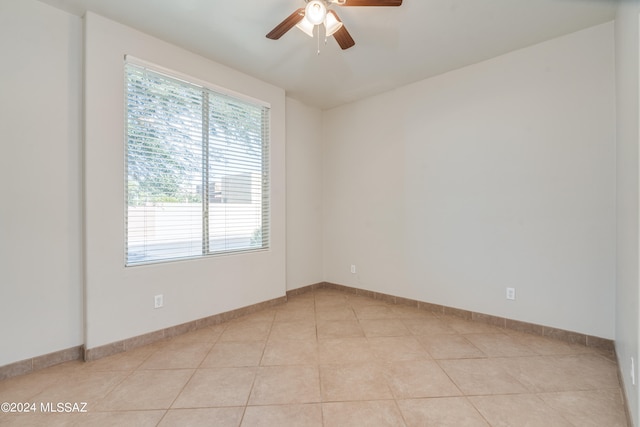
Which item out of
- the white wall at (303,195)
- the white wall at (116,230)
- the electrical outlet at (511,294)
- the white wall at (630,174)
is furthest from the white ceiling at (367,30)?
the electrical outlet at (511,294)

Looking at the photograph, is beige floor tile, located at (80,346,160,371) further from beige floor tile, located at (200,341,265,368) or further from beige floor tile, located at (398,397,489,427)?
beige floor tile, located at (398,397,489,427)

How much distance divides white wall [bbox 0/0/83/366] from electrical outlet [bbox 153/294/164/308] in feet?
1.79

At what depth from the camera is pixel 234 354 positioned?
241 cm

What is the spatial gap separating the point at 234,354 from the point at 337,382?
95 centimetres

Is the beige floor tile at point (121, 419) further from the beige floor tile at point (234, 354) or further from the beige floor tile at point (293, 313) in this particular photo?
the beige floor tile at point (293, 313)

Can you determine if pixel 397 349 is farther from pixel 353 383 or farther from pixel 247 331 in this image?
pixel 247 331

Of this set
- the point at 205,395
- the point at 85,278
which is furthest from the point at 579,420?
the point at 85,278

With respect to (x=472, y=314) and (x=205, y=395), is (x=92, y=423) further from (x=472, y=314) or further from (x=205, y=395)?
(x=472, y=314)

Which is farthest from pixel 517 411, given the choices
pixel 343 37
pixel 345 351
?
pixel 343 37

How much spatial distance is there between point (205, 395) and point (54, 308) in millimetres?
1465

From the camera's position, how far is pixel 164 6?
7.35 feet

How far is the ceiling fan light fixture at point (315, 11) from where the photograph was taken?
1.88m

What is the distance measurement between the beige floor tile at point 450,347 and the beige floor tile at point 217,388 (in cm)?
153

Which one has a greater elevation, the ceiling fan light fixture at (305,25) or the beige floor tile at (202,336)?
the ceiling fan light fixture at (305,25)
